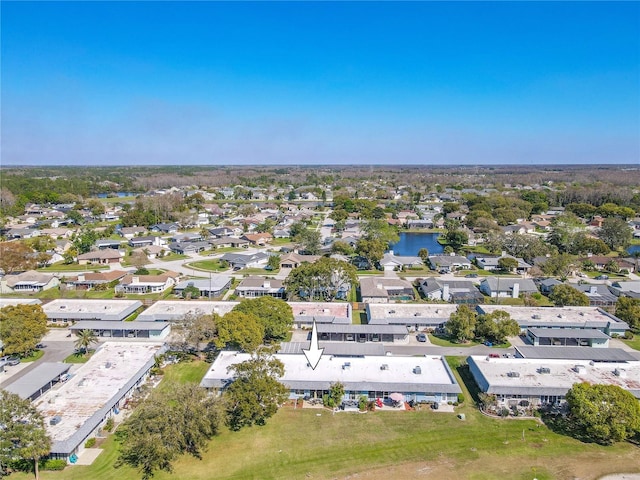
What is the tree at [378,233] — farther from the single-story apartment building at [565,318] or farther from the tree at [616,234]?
the tree at [616,234]

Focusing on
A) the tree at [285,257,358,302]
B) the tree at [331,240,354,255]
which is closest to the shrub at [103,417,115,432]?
the tree at [285,257,358,302]

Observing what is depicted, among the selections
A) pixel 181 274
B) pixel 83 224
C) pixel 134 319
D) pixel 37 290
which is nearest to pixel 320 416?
pixel 134 319

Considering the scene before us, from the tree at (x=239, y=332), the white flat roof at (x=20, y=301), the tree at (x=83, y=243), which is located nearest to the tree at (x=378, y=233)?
the tree at (x=239, y=332)

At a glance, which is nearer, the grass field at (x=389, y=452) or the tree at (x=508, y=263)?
the grass field at (x=389, y=452)

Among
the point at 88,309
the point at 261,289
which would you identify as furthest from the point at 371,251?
the point at 88,309

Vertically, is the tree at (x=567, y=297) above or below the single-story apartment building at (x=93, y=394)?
above

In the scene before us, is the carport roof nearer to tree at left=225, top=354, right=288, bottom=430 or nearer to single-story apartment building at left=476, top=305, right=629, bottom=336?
tree at left=225, top=354, right=288, bottom=430
